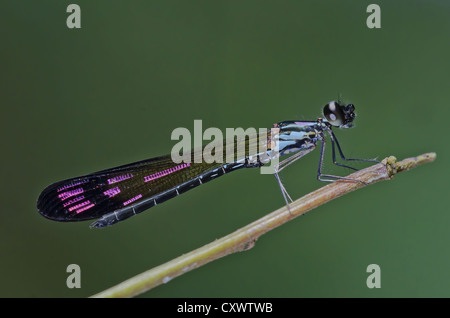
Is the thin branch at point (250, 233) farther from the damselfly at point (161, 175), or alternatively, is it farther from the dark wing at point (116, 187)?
the dark wing at point (116, 187)

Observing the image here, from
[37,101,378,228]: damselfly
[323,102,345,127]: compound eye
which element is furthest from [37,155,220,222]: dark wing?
[323,102,345,127]: compound eye

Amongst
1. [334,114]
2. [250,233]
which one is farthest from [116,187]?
[334,114]

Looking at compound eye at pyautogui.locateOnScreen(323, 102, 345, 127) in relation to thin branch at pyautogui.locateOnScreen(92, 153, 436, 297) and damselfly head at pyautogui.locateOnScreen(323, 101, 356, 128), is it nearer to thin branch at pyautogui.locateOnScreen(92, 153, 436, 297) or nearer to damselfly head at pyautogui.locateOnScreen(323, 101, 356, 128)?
damselfly head at pyautogui.locateOnScreen(323, 101, 356, 128)

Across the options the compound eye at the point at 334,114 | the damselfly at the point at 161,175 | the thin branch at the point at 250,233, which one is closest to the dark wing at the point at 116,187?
the damselfly at the point at 161,175

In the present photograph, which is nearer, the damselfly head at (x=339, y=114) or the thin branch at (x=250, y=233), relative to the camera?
the thin branch at (x=250, y=233)

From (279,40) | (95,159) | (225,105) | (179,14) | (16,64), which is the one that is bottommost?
(95,159)

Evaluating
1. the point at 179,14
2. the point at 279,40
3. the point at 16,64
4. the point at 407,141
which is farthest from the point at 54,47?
the point at 407,141

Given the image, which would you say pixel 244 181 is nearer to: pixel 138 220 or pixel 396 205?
pixel 138 220
